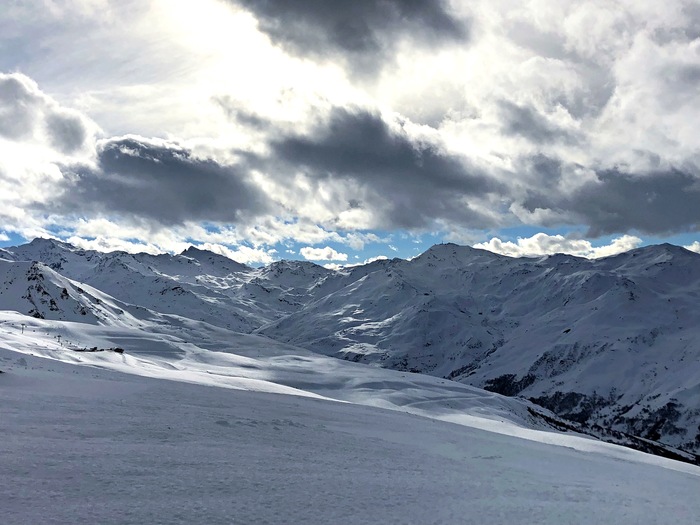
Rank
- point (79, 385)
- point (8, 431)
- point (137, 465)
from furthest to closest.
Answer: point (79, 385) → point (8, 431) → point (137, 465)

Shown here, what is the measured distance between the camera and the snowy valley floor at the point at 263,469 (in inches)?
392

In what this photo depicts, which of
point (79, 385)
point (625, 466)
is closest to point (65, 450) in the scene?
point (79, 385)

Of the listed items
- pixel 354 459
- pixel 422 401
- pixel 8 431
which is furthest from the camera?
pixel 422 401

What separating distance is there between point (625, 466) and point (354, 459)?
13.6 m

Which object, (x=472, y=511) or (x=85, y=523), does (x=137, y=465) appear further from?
(x=472, y=511)

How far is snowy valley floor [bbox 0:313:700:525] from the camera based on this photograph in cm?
995

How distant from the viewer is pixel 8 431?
1295 centimetres

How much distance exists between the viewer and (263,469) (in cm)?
1296

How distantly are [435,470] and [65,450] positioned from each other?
30.3ft

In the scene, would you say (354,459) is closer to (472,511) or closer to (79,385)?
(472,511)

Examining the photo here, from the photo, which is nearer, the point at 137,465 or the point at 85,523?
the point at 85,523

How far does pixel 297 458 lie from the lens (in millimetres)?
14641

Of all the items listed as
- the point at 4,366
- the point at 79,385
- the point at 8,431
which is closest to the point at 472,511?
the point at 8,431

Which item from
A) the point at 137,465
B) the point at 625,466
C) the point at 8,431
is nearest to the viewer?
the point at 137,465
